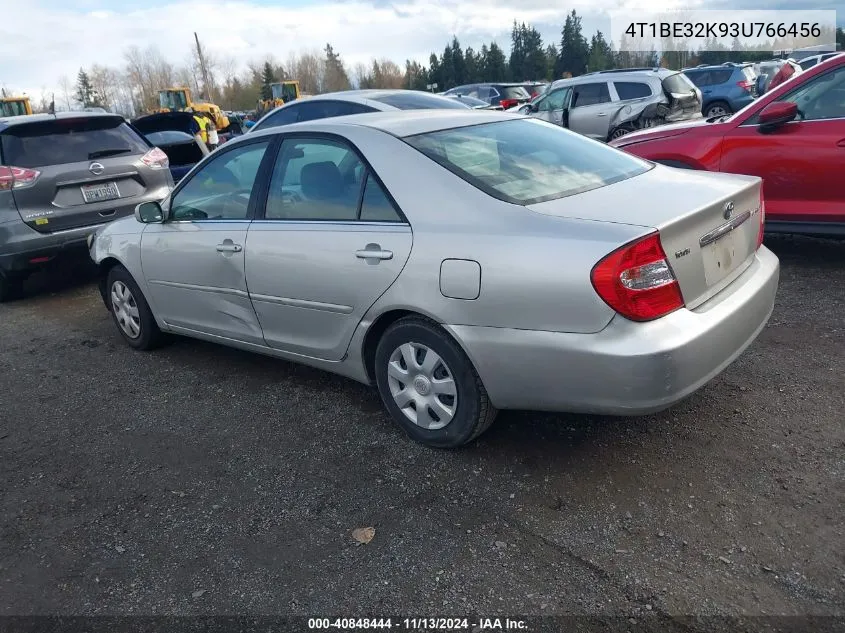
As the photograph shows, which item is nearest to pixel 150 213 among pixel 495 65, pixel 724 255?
pixel 724 255

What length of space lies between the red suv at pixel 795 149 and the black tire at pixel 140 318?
4.42 metres

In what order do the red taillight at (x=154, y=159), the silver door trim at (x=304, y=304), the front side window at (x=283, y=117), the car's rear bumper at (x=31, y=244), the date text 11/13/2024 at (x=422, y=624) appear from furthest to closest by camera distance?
the front side window at (x=283, y=117) → the red taillight at (x=154, y=159) → the car's rear bumper at (x=31, y=244) → the silver door trim at (x=304, y=304) → the date text 11/13/2024 at (x=422, y=624)

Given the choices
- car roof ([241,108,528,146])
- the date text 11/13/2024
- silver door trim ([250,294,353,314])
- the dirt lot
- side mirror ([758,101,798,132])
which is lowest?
the date text 11/13/2024

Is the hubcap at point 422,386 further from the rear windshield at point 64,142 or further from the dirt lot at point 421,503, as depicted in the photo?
the rear windshield at point 64,142

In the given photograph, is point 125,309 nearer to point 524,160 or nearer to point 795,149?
point 524,160

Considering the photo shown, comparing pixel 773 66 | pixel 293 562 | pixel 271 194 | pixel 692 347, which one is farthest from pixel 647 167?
pixel 773 66

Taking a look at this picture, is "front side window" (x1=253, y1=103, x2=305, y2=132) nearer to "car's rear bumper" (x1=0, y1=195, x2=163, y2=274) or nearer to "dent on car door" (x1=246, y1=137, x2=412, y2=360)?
"car's rear bumper" (x1=0, y1=195, x2=163, y2=274)

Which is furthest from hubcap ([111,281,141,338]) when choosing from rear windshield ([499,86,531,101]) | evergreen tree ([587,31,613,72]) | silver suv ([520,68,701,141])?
evergreen tree ([587,31,613,72])

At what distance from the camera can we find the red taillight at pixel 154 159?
7.20 m

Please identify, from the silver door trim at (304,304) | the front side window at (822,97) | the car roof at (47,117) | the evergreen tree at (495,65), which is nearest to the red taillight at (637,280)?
the silver door trim at (304,304)

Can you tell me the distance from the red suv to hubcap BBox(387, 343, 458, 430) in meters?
3.65

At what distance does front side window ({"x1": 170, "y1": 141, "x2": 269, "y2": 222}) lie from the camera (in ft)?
13.5

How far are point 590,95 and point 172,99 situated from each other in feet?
109

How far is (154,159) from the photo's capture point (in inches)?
288
